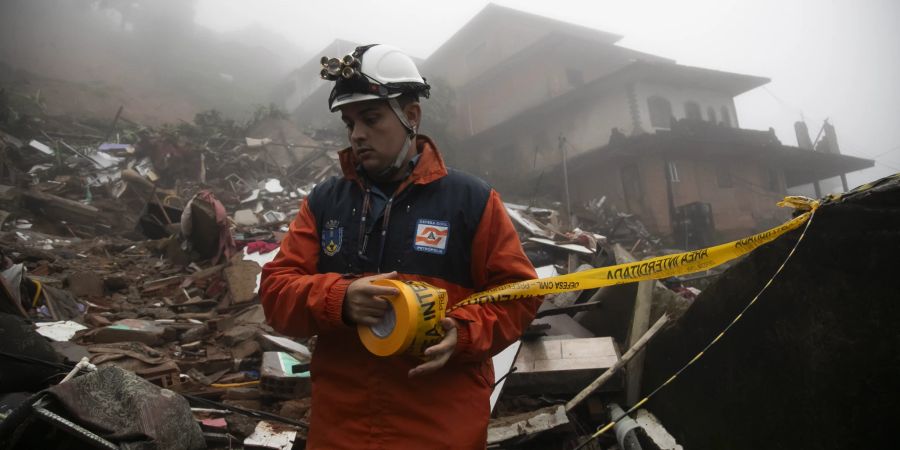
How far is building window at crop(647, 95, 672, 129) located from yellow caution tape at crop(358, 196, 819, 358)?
21.2 m

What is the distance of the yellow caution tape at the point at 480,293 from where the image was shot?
1.32m

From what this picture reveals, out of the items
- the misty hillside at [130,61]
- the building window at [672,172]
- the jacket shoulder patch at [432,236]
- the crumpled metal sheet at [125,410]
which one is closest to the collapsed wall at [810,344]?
the jacket shoulder patch at [432,236]

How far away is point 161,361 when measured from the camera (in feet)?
13.7

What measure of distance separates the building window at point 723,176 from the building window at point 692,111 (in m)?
3.55

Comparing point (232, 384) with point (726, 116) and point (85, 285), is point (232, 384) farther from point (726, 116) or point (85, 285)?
point (726, 116)

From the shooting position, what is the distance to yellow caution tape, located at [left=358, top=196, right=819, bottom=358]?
1.32 metres

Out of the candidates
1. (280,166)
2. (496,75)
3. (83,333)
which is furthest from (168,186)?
(496,75)

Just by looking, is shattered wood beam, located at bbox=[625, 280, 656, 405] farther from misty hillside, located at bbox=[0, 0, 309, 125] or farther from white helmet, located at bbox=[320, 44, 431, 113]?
misty hillside, located at bbox=[0, 0, 309, 125]

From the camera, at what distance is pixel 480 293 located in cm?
170

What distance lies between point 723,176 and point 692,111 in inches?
173

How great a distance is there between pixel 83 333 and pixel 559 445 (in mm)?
5063

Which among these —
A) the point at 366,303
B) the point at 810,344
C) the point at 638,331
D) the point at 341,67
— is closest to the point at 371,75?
the point at 341,67

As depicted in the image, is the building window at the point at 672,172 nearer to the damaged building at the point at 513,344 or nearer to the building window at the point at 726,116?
the damaged building at the point at 513,344

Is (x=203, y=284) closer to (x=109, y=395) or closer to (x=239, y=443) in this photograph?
(x=239, y=443)
